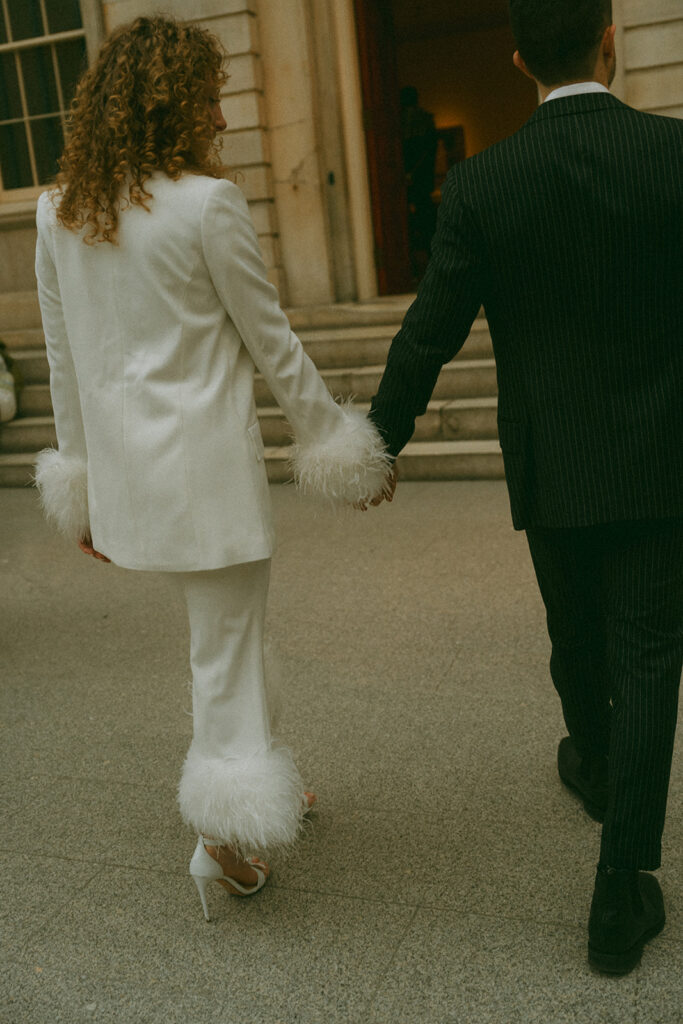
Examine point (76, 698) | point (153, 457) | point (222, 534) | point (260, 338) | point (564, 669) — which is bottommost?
point (76, 698)

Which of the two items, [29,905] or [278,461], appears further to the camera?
[278,461]

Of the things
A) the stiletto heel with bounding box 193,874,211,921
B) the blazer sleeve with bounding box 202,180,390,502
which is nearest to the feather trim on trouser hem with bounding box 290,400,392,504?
the blazer sleeve with bounding box 202,180,390,502

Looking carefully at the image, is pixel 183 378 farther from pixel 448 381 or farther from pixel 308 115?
pixel 308 115

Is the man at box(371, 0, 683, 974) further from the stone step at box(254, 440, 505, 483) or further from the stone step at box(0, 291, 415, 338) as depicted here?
the stone step at box(0, 291, 415, 338)

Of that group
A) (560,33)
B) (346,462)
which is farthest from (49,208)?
(560,33)

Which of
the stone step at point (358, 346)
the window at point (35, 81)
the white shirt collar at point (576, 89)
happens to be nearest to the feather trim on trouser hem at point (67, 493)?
the white shirt collar at point (576, 89)

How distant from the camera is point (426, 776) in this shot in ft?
9.70

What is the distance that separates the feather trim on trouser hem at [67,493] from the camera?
2.43 metres

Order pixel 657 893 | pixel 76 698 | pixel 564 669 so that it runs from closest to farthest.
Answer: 1. pixel 657 893
2. pixel 564 669
3. pixel 76 698

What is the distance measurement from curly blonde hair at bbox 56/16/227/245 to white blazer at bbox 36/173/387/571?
0.04 m

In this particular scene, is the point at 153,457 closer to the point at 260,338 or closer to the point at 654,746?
the point at 260,338

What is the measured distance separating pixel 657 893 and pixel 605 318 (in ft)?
4.09

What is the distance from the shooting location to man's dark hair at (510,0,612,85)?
1889 mm

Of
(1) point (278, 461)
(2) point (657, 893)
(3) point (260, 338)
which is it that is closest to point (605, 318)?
(3) point (260, 338)
